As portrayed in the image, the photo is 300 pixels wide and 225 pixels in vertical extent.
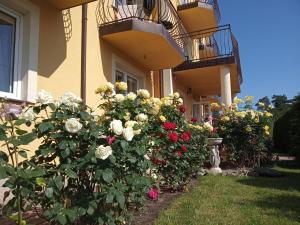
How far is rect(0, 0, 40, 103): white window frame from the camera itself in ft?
14.1

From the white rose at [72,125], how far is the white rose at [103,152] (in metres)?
0.27

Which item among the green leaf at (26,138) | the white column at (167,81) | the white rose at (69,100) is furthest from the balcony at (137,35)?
the green leaf at (26,138)

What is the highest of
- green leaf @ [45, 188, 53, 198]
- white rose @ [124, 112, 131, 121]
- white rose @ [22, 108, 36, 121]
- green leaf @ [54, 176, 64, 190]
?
white rose @ [124, 112, 131, 121]

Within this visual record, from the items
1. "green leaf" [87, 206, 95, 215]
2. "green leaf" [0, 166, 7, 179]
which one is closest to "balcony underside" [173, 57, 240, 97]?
"green leaf" [87, 206, 95, 215]

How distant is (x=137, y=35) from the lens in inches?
249

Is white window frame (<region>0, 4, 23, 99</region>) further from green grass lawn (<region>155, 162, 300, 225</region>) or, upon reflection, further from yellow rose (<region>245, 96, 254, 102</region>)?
yellow rose (<region>245, 96, 254, 102</region>)

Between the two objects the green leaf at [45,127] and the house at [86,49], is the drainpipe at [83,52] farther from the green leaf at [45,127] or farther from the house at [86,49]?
the green leaf at [45,127]

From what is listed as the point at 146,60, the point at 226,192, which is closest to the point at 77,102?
the point at 226,192

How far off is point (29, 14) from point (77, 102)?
2377 mm

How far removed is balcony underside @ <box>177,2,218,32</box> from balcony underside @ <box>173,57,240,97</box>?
8.22 feet

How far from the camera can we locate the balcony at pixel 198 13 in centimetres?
1180

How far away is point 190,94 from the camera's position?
46.8 ft

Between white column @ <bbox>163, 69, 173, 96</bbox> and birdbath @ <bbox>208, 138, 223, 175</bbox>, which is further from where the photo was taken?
white column @ <bbox>163, 69, 173, 96</bbox>

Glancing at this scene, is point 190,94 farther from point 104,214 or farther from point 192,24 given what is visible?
point 104,214
